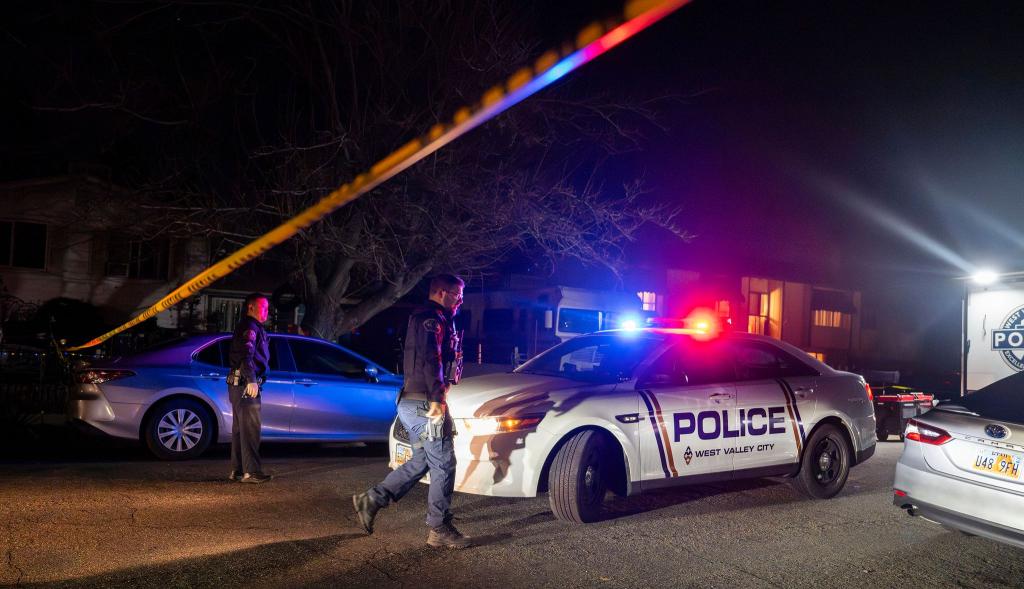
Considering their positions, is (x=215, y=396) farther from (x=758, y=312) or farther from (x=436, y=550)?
(x=758, y=312)

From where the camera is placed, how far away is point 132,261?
23.4 metres

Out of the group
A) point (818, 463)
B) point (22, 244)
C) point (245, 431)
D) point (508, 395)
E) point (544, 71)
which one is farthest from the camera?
point (22, 244)

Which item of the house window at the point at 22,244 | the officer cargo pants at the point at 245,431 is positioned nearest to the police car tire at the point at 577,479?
the officer cargo pants at the point at 245,431

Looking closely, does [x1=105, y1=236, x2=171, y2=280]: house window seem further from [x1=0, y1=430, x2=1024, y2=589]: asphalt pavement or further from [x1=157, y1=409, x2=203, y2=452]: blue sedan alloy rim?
[x1=0, y1=430, x2=1024, y2=589]: asphalt pavement

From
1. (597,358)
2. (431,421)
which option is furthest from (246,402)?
(597,358)

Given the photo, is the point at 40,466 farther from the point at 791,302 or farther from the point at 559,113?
the point at 791,302

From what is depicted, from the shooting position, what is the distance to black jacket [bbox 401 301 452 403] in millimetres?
5117

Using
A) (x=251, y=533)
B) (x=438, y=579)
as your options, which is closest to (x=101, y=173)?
(x=251, y=533)

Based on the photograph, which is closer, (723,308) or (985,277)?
(985,277)

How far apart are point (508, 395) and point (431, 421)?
1.03 metres

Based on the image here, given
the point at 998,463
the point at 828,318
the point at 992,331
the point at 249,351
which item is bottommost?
the point at 998,463

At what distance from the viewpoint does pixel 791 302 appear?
96.8ft

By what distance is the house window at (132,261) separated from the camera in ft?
77.2

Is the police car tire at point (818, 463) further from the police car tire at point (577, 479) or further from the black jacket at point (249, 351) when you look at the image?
the black jacket at point (249, 351)
